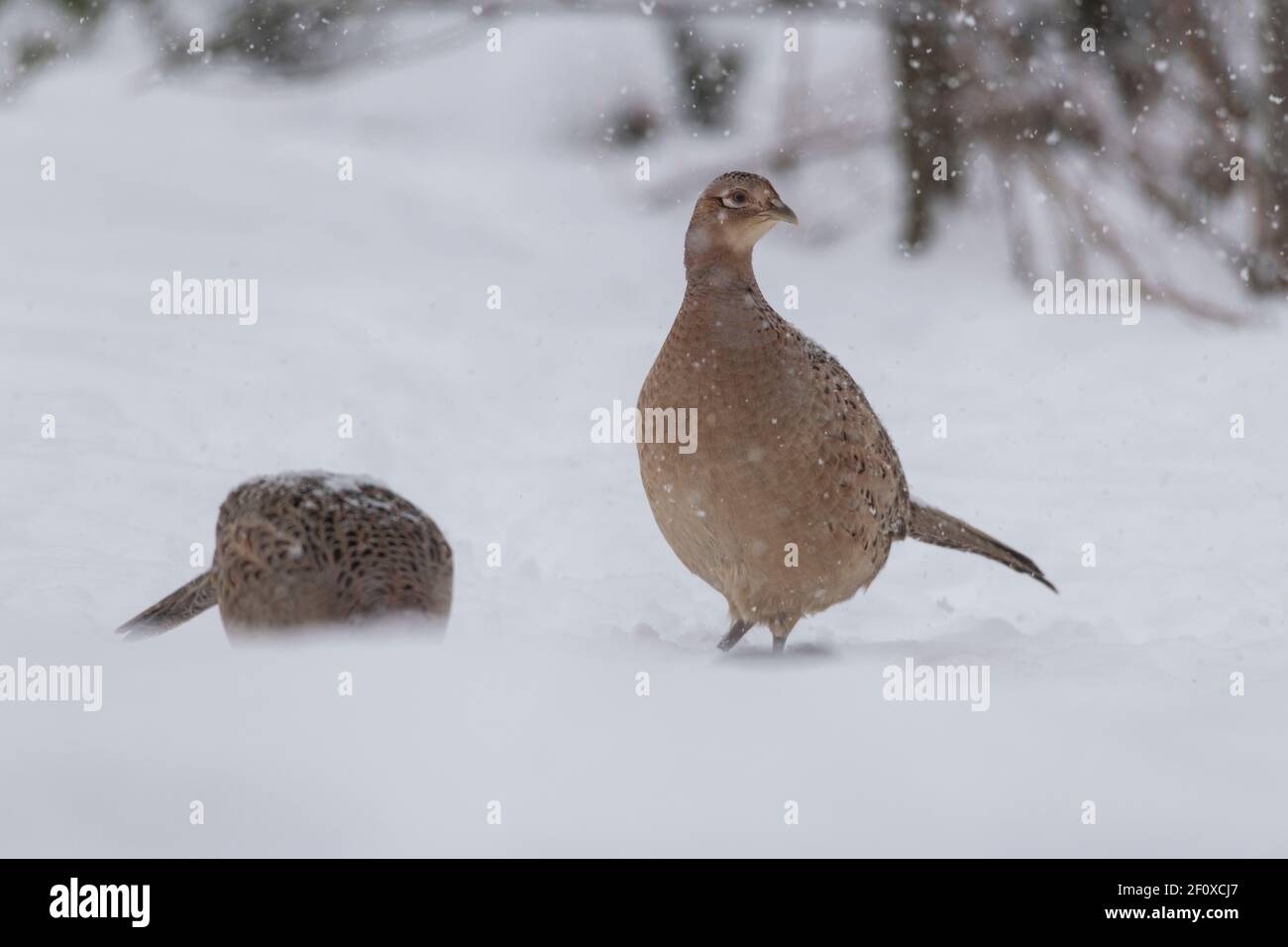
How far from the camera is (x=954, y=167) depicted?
480 inches

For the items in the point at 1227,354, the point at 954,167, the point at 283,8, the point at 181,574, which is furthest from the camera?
the point at 954,167

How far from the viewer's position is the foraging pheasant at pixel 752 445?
479 centimetres

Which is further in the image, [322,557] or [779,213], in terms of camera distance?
[779,213]

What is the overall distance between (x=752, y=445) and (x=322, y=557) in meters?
1.24

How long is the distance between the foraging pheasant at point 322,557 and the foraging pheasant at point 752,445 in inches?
30.4

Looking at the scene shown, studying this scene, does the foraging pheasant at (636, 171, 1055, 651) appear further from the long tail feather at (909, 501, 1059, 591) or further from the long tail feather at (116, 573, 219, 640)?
the long tail feather at (116, 573, 219, 640)

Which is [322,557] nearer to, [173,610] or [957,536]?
[173,610]

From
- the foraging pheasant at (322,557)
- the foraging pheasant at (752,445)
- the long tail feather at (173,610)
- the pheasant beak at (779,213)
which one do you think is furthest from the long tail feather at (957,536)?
the long tail feather at (173,610)

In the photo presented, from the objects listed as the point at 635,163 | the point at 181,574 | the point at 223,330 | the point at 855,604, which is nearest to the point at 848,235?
the point at 635,163

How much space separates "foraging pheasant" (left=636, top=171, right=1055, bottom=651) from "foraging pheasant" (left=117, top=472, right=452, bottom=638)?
0.77 m

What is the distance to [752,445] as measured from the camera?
477cm

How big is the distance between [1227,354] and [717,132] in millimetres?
5361

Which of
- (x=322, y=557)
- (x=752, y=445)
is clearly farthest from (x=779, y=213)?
(x=322, y=557)

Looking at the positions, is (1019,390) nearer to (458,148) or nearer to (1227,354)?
(1227,354)
